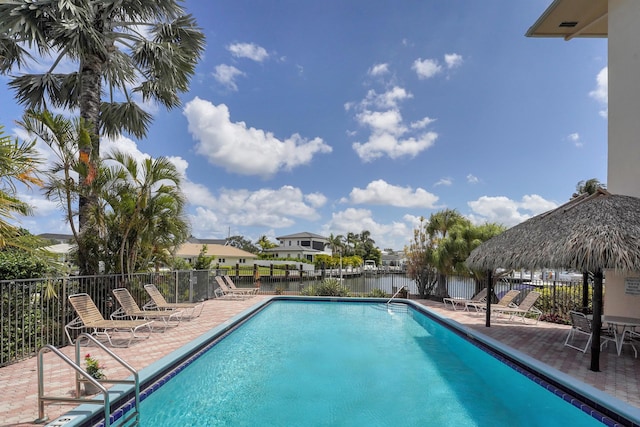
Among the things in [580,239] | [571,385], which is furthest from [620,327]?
[571,385]

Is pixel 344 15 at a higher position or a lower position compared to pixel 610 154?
higher

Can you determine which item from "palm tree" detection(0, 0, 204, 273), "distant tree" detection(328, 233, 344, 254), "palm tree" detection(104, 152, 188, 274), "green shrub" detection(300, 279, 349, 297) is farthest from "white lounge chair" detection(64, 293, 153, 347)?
"distant tree" detection(328, 233, 344, 254)

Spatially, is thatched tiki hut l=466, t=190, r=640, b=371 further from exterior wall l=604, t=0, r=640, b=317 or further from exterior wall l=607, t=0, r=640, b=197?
exterior wall l=607, t=0, r=640, b=197

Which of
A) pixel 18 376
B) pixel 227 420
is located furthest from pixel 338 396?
pixel 18 376

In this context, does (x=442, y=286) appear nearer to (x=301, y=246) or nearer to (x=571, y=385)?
(x=571, y=385)

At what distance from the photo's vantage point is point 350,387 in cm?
603

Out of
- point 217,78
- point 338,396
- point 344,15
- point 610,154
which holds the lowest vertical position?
point 338,396

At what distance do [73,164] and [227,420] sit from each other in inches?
234

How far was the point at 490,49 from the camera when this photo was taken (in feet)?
46.3

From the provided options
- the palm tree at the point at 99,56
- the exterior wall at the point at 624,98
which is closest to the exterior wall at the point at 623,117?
the exterior wall at the point at 624,98

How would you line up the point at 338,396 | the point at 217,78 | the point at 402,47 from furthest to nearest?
the point at 217,78
the point at 402,47
the point at 338,396

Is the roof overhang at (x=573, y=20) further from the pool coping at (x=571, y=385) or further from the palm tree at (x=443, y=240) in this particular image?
the pool coping at (x=571, y=385)

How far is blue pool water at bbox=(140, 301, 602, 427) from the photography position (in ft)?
15.9

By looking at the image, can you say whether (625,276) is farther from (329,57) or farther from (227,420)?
(329,57)
